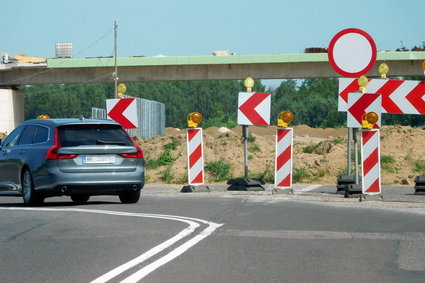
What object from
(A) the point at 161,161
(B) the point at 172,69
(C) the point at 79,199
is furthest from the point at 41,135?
(B) the point at 172,69

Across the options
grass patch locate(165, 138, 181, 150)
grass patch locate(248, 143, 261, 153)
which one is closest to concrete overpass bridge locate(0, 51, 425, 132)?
grass patch locate(248, 143, 261, 153)

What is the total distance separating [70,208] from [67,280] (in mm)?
8064

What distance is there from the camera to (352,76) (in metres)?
18.8

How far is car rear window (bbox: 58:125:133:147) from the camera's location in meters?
17.5

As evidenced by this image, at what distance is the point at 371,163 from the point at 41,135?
5723mm

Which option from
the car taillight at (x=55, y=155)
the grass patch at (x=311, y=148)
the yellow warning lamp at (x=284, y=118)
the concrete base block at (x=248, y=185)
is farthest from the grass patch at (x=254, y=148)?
the car taillight at (x=55, y=155)

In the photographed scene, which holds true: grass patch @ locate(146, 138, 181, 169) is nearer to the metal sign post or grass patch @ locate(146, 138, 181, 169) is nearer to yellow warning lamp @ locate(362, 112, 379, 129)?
the metal sign post

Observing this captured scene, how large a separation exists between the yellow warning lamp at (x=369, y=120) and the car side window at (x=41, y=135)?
5.50 metres

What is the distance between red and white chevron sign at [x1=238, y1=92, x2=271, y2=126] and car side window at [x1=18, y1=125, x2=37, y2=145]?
16.0 feet

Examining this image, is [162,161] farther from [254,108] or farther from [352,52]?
[352,52]

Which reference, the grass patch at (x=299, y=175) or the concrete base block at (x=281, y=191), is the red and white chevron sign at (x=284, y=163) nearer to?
the concrete base block at (x=281, y=191)

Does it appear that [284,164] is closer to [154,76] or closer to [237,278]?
[237,278]

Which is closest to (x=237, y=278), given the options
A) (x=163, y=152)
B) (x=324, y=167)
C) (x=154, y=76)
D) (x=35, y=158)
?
(x=35, y=158)

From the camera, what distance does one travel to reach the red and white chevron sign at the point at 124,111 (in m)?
25.3
